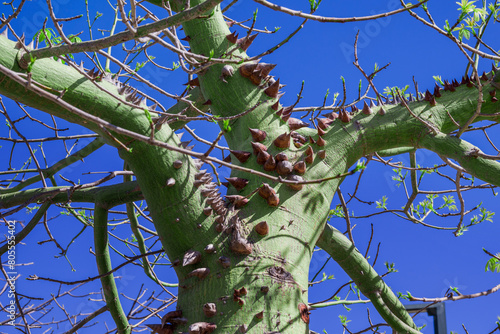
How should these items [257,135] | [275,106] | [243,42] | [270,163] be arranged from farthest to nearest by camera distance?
[243,42]
[275,106]
[257,135]
[270,163]

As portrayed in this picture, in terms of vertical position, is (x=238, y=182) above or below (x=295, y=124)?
below

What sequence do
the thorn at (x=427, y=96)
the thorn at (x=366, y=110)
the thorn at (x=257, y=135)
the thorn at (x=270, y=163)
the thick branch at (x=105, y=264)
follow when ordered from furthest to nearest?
the thorn at (x=427, y=96), the thorn at (x=366, y=110), the thick branch at (x=105, y=264), the thorn at (x=257, y=135), the thorn at (x=270, y=163)

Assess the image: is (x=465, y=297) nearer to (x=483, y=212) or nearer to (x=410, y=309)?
(x=410, y=309)

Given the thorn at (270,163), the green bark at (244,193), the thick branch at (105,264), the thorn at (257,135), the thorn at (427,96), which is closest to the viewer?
the green bark at (244,193)

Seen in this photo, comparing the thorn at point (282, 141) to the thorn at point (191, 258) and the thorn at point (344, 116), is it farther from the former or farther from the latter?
the thorn at point (191, 258)

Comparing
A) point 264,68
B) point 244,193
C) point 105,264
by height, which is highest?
point 264,68

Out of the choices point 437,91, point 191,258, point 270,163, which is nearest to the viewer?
point 191,258

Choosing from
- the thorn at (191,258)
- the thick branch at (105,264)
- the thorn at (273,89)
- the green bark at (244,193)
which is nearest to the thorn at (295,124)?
the green bark at (244,193)

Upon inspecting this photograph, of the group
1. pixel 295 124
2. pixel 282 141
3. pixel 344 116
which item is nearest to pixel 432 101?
pixel 344 116

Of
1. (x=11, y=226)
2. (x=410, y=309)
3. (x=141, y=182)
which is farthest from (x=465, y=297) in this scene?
(x=11, y=226)

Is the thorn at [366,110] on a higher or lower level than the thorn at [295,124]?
higher

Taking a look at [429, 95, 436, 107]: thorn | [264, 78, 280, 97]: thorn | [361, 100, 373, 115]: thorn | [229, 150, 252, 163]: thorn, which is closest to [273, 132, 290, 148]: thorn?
[229, 150, 252, 163]: thorn

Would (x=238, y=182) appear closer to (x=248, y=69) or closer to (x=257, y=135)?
(x=257, y=135)

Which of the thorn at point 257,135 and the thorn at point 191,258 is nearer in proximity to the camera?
the thorn at point 191,258
